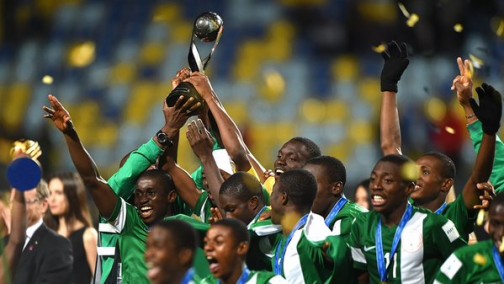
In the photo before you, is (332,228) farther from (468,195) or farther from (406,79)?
(406,79)

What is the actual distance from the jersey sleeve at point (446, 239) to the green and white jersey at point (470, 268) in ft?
1.53

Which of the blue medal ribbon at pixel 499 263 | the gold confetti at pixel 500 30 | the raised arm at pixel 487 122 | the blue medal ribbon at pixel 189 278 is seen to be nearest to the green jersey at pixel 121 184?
the blue medal ribbon at pixel 189 278

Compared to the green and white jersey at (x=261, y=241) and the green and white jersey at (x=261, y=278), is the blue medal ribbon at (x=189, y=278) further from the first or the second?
the green and white jersey at (x=261, y=241)

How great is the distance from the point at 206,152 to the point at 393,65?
4.06ft

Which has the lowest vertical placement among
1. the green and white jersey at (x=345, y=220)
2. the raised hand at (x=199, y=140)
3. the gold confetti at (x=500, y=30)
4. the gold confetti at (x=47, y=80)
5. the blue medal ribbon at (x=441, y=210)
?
the blue medal ribbon at (x=441, y=210)

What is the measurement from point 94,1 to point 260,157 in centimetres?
356

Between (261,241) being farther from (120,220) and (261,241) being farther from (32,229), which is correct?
(32,229)

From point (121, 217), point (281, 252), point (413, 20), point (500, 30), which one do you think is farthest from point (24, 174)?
point (500, 30)

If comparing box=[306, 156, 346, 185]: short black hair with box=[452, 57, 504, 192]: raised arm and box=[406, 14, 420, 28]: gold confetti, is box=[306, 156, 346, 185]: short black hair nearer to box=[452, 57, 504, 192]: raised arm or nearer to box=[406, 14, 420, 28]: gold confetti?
box=[452, 57, 504, 192]: raised arm

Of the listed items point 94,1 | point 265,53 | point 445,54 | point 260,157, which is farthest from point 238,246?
point 94,1

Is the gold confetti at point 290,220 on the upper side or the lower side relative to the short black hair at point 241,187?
lower

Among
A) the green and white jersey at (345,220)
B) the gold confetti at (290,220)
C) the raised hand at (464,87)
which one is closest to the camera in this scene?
Result: the gold confetti at (290,220)

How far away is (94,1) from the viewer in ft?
46.0

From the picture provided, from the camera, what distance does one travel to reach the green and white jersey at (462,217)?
5734 millimetres
